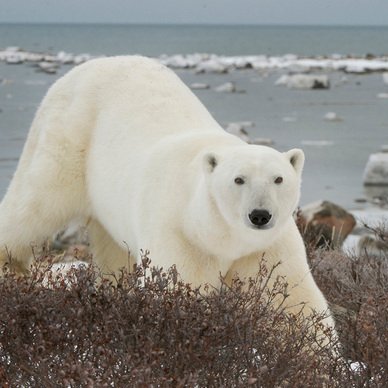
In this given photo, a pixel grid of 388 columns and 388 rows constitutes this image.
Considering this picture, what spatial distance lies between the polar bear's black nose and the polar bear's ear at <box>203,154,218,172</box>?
33 cm

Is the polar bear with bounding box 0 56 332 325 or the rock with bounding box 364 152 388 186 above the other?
the polar bear with bounding box 0 56 332 325

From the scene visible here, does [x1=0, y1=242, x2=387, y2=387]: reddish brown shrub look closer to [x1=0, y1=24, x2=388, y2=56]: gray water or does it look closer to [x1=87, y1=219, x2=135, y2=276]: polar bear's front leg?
[x1=87, y1=219, x2=135, y2=276]: polar bear's front leg

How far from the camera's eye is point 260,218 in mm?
3143

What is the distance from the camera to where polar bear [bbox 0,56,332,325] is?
131 inches

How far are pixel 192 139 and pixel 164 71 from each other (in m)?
0.81

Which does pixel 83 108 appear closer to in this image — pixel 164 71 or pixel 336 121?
pixel 164 71

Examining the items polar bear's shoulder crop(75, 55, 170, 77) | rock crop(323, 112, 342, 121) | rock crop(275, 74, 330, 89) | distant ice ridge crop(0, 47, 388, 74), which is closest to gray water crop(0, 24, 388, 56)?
distant ice ridge crop(0, 47, 388, 74)

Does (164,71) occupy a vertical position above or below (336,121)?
above

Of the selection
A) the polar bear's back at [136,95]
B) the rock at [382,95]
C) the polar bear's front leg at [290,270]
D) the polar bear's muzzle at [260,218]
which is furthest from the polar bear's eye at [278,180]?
the rock at [382,95]

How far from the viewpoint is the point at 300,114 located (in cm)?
1895

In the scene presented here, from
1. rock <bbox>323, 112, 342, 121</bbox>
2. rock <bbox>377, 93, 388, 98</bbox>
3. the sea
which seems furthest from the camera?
rock <bbox>377, 93, 388, 98</bbox>

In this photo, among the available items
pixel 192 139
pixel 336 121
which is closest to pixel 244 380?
pixel 192 139

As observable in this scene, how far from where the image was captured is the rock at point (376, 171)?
11047mm

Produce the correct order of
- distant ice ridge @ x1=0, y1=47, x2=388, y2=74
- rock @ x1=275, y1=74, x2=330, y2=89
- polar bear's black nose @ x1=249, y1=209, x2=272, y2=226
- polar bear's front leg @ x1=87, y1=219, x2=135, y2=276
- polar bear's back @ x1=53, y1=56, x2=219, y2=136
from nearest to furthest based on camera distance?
polar bear's black nose @ x1=249, y1=209, x2=272, y2=226 < polar bear's back @ x1=53, y1=56, x2=219, y2=136 < polar bear's front leg @ x1=87, y1=219, x2=135, y2=276 < rock @ x1=275, y1=74, x2=330, y2=89 < distant ice ridge @ x1=0, y1=47, x2=388, y2=74
